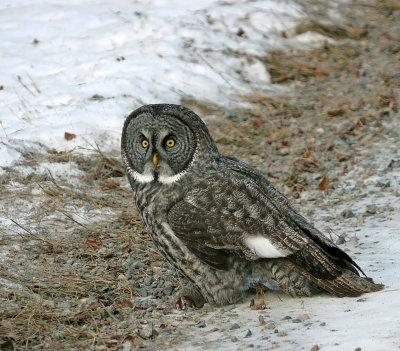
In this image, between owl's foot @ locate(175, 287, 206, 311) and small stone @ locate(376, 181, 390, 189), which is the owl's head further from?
small stone @ locate(376, 181, 390, 189)

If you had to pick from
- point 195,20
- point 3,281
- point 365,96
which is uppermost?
point 195,20

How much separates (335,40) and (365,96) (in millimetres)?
2391

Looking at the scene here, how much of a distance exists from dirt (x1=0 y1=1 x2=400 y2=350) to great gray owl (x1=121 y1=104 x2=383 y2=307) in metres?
0.31

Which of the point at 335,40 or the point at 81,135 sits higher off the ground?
the point at 335,40

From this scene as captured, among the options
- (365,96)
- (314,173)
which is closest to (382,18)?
(365,96)

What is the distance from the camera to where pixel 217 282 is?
15.4 ft

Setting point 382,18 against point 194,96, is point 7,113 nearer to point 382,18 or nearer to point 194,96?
point 194,96

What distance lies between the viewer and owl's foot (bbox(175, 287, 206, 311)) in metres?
4.82

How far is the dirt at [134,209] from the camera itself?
434 centimetres

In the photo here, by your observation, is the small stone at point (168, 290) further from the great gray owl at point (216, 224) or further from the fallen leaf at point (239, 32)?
the fallen leaf at point (239, 32)

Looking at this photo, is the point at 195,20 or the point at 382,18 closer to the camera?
the point at 195,20

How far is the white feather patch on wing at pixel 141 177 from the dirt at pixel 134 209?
35.1 inches

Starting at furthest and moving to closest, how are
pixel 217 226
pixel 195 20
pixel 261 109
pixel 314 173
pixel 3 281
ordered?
1. pixel 195 20
2. pixel 261 109
3. pixel 314 173
4. pixel 3 281
5. pixel 217 226

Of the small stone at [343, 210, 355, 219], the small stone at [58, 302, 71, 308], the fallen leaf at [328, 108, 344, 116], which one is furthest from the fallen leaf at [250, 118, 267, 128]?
the small stone at [58, 302, 71, 308]
